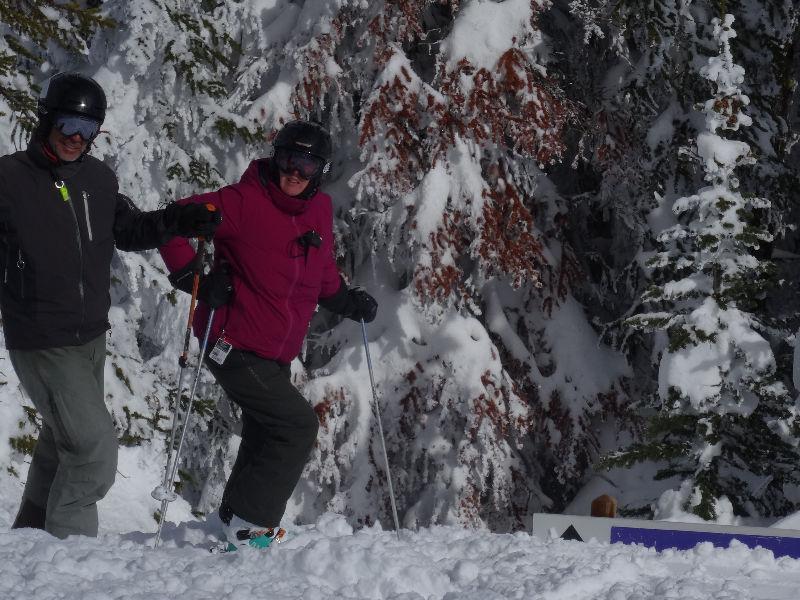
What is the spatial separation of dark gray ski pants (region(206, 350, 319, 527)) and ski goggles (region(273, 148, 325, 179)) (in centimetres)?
92

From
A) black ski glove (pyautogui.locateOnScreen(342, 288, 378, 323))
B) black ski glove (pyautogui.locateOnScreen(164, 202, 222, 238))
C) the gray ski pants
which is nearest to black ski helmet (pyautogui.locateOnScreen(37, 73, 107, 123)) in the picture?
black ski glove (pyautogui.locateOnScreen(164, 202, 222, 238))

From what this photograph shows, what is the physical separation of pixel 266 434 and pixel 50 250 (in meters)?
1.34

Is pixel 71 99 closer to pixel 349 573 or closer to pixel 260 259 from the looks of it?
pixel 260 259

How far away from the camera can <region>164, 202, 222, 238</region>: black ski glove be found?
15.2 ft

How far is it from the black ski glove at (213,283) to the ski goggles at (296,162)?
1.86 feet

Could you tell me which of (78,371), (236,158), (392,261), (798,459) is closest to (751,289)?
(798,459)

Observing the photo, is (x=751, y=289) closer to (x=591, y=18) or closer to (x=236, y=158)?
(x=591, y=18)

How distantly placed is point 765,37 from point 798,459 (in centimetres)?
502

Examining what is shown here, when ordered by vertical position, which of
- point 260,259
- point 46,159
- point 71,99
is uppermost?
point 71,99

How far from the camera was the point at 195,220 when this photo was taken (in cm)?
465

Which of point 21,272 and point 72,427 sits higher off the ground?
point 21,272

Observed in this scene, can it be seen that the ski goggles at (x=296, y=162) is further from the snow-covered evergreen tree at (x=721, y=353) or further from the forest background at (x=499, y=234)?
the snow-covered evergreen tree at (x=721, y=353)

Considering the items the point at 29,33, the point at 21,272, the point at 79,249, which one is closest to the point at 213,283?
the point at 79,249

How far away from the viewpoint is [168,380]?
11.5m
